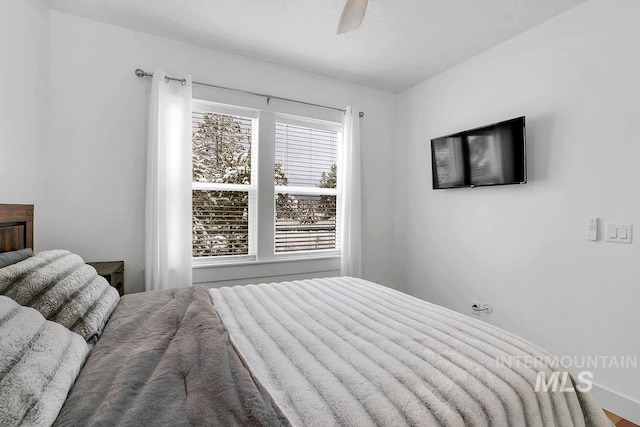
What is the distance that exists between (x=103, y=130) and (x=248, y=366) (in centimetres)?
241

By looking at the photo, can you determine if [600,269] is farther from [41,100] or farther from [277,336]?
[41,100]

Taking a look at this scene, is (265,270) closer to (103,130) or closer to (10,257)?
(103,130)

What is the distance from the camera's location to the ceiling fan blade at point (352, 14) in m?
1.63

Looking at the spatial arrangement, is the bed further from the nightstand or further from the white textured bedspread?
the nightstand

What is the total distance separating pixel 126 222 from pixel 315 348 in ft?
7.04

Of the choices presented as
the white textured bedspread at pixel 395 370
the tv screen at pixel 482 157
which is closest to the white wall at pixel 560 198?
the tv screen at pixel 482 157

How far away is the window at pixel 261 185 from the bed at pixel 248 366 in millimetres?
1453

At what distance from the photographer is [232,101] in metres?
2.86

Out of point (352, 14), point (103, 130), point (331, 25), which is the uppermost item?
point (331, 25)

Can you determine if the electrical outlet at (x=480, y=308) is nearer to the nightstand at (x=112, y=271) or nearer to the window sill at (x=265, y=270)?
the window sill at (x=265, y=270)

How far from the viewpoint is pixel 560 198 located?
223cm

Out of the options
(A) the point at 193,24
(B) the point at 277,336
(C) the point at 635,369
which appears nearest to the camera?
(B) the point at 277,336

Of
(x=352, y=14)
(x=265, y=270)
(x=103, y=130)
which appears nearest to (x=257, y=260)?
(x=265, y=270)

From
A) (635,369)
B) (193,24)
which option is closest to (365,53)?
(193,24)
